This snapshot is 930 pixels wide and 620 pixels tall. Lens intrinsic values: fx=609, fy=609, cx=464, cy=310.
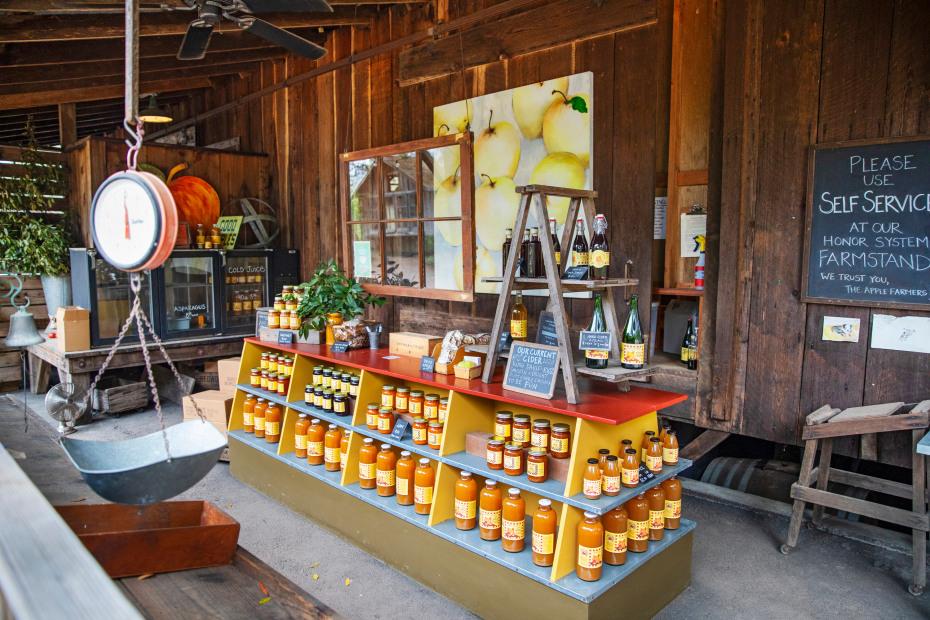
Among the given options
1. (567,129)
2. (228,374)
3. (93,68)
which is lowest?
(228,374)

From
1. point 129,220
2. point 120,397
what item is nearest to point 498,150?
point 129,220

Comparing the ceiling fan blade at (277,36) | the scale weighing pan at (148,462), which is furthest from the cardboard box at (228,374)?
the scale weighing pan at (148,462)

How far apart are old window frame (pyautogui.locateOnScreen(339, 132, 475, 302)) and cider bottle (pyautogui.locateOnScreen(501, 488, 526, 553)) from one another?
194 cm

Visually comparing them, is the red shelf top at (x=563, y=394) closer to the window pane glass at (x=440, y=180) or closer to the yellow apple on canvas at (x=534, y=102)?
the window pane glass at (x=440, y=180)

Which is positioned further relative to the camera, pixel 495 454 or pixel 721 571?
pixel 721 571

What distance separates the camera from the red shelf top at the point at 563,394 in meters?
2.45

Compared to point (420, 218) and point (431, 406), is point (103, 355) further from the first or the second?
point (431, 406)

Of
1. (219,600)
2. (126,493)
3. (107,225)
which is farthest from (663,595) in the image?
(107,225)

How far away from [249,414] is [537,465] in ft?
7.98

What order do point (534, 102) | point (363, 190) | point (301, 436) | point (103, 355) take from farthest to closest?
point (103, 355) → point (363, 190) → point (534, 102) → point (301, 436)

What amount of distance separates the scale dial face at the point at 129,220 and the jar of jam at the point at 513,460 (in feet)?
5.50

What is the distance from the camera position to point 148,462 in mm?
1353

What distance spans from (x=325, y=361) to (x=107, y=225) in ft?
8.22

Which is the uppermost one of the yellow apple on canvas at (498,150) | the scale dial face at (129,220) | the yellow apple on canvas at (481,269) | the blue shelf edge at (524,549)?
the yellow apple on canvas at (498,150)
